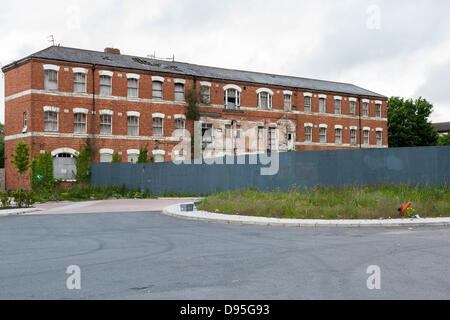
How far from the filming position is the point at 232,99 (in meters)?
40.7

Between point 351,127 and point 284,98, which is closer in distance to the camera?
point 284,98

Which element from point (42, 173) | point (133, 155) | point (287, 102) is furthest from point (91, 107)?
point (287, 102)

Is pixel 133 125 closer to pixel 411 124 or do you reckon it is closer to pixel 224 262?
pixel 224 262

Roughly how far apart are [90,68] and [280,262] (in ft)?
99.0

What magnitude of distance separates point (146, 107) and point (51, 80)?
7.37 m

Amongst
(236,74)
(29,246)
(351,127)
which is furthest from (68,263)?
(351,127)

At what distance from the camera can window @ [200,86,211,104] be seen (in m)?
39.0

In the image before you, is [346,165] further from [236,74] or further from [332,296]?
[236,74]

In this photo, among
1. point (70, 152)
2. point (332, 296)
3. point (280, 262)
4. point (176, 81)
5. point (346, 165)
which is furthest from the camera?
point (176, 81)

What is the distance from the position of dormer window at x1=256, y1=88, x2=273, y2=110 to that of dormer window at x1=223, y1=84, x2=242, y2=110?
6.66 ft

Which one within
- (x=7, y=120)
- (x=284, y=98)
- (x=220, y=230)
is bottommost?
(x=220, y=230)

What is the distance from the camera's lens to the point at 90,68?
34.6 m

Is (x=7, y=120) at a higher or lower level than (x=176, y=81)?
lower
